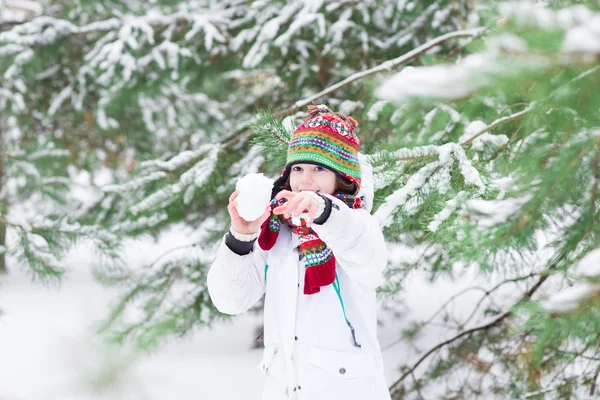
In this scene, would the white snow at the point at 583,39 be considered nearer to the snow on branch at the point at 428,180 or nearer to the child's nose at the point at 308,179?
the snow on branch at the point at 428,180

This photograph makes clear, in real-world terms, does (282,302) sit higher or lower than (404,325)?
lower

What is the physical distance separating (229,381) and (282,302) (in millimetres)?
3265

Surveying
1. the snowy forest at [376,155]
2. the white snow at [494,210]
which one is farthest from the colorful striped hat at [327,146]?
the white snow at [494,210]

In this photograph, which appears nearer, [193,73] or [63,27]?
[63,27]

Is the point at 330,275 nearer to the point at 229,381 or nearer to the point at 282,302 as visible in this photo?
the point at 282,302

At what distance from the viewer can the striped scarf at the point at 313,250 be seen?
2.00 meters

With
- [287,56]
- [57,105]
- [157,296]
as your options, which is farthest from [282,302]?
[57,105]

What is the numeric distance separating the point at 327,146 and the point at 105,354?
1.13 metres

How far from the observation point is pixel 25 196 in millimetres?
8266

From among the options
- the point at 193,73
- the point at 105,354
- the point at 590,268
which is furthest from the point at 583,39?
the point at 193,73

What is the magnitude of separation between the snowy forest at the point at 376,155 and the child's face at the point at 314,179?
0.18 metres

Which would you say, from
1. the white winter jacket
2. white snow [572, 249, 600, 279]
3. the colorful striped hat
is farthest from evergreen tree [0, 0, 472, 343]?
white snow [572, 249, 600, 279]

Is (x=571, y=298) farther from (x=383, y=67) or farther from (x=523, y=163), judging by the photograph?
(x=383, y=67)

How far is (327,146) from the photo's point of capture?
80.4 inches
